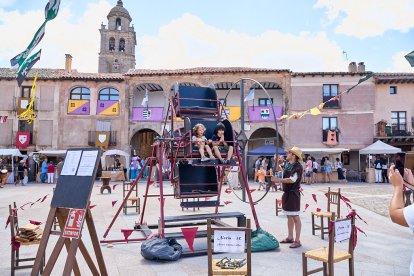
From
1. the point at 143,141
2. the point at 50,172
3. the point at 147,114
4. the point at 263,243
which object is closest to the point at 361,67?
the point at 147,114

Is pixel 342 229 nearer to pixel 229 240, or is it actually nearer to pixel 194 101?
pixel 229 240

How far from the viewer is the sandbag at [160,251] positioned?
5742 millimetres

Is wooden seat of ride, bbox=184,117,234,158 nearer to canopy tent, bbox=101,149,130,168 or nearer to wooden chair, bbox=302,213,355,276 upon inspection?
wooden chair, bbox=302,213,355,276

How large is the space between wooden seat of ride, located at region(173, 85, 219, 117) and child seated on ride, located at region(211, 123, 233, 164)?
800mm

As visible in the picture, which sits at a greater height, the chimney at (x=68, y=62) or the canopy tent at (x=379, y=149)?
the chimney at (x=68, y=62)

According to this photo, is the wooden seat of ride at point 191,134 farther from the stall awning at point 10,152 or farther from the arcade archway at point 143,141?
the arcade archway at point 143,141

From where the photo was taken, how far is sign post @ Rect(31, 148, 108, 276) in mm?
3676

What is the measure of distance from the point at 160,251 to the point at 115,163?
73.1ft

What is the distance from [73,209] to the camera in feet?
12.5

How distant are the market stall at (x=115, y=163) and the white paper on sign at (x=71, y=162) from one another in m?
21.3

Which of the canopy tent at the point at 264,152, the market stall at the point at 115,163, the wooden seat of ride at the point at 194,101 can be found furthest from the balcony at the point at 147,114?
the wooden seat of ride at the point at 194,101

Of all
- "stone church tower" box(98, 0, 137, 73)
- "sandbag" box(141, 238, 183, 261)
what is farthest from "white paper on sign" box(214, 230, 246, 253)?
"stone church tower" box(98, 0, 137, 73)

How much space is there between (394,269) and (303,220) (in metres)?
4.39

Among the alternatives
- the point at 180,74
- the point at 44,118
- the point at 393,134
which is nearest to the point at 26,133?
the point at 44,118
